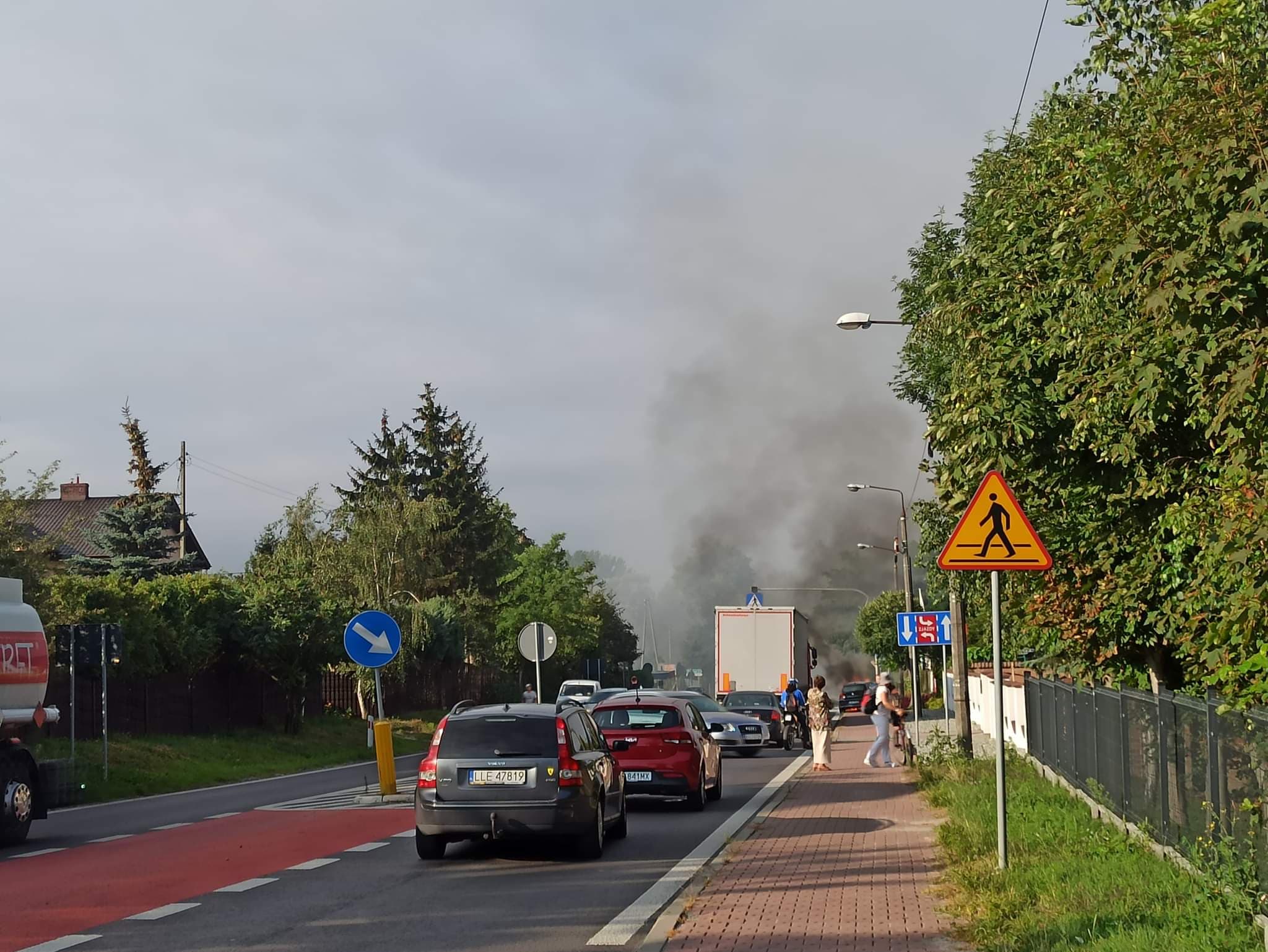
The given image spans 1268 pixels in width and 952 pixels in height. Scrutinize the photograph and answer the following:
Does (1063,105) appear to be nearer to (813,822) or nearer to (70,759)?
(813,822)

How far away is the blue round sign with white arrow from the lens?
21.0 metres

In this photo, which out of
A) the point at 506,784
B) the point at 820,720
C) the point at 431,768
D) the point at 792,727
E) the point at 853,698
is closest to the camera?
the point at 506,784

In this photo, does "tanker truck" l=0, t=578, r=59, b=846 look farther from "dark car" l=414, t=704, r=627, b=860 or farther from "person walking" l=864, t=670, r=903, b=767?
"person walking" l=864, t=670, r=903, b=767

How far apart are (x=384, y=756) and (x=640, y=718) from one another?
3531mm

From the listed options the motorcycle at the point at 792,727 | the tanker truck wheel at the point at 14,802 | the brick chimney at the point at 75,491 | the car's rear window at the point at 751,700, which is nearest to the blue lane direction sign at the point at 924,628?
the motorcycle at the point at 792,727

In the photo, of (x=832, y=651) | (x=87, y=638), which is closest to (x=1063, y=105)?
(x=87, y=638)

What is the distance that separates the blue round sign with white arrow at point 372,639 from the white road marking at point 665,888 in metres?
5.16

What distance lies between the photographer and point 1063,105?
552 inches

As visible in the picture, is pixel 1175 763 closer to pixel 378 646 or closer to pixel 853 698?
pixel 378 646

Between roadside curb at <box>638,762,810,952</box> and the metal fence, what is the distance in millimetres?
3408

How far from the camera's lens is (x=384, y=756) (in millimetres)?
21344

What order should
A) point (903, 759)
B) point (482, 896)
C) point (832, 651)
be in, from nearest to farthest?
point (482, 896)
point (903, 759)
point (832, 651)

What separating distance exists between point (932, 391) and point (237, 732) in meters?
21.6

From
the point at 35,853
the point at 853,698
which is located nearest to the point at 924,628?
the point at 35,853
